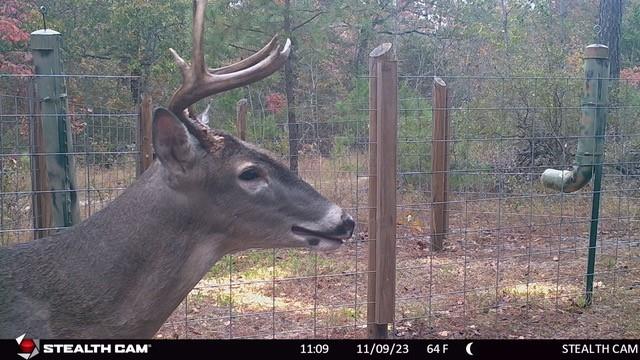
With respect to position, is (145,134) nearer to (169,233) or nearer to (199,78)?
(199,78)

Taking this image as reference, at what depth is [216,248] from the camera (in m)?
3.68

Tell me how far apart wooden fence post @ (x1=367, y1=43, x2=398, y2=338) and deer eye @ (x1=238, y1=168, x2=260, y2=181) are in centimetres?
160

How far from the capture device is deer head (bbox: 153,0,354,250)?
11.8 feet

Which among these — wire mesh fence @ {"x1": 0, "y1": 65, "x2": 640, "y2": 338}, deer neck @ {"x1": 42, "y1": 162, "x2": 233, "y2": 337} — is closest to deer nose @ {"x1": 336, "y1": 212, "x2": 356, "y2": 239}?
deer neck @ {"x1": 42, "y1": 162, "x2": 233, "y2": 337}

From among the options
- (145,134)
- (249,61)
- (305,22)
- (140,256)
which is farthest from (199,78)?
(305,22)

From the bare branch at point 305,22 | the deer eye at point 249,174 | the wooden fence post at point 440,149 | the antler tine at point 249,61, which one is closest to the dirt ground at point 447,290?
the wooden fence post at point 440,149

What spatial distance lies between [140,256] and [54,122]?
1.60 metres

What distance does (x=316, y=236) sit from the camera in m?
3.77

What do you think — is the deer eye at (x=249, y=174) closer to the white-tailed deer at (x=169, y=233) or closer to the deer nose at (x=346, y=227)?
the white-tailed deer at (x=169, y=233)

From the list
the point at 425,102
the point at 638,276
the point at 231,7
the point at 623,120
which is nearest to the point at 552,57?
the point at 425,102

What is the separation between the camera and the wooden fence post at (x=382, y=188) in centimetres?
509
